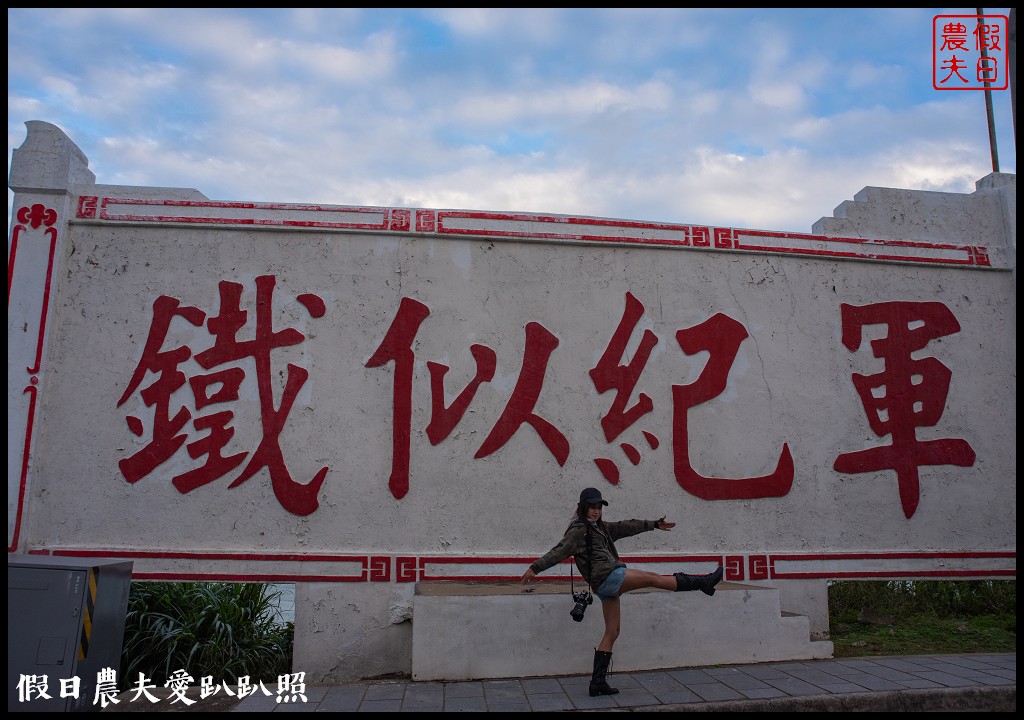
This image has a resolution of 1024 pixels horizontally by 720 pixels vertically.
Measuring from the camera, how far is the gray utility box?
15.5ft

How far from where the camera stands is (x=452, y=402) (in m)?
6.66

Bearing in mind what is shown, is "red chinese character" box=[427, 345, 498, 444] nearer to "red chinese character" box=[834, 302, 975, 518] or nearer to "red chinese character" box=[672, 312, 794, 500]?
"red chinese character" box=[672, 312, 794, 500]

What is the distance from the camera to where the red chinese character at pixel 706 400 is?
681cm

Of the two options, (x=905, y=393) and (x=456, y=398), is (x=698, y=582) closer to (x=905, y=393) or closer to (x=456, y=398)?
(x=456, y=398)

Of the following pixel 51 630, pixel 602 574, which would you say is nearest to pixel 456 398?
pixel 602 574

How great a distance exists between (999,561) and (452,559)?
17.0 feet

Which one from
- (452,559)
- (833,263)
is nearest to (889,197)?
(833,263)

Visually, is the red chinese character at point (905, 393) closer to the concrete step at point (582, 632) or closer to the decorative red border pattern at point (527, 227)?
the decorative red border pattern at point (527, 227)

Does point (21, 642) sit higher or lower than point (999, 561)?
lower

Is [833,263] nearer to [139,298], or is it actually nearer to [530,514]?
[530,514]

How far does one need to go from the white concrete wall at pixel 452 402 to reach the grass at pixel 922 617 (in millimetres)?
440

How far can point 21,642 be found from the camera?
15.7 ft

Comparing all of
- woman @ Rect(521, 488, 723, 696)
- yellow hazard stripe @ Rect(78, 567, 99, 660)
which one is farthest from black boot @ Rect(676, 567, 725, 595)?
yellow hazard stripe @ Rect(78, 567, 99, 660)


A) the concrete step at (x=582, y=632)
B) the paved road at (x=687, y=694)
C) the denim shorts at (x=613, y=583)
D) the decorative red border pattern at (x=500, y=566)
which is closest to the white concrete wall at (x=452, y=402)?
the decorative red border pattern at (x=500, y=566)
